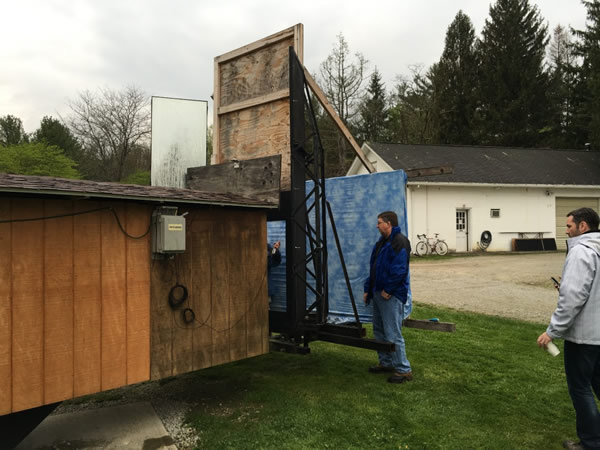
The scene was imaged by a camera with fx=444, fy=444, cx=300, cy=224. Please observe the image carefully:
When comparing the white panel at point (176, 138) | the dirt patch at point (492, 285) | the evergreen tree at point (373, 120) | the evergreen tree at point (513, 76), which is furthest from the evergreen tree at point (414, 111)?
the white panel at point (176, 138)

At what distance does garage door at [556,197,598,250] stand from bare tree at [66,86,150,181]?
23206mm

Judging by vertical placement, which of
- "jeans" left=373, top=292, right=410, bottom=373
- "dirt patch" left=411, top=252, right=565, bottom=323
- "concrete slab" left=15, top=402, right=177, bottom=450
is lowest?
"concrete slab" left=15, top=402, right=177, bottom=450

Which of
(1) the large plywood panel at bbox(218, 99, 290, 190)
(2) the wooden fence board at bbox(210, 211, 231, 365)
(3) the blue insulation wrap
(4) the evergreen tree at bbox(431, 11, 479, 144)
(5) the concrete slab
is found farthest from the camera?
(4) the evergreen tree at bbox(431, 11, 479, 144)

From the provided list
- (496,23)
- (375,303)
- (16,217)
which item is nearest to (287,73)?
(375,303)

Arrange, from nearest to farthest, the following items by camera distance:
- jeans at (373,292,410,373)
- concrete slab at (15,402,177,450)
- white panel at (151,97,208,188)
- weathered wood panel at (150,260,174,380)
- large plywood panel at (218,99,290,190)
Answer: concrete slab at (15,402,177,450), weathered wood panel at (150,260,174,380), jeans at (373,292,410,373), large plywood panel at (218,99,290,190), white panel at (151,97,208,188)

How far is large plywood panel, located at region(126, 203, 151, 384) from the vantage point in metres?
3.42

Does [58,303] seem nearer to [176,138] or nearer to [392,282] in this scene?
[392,282]

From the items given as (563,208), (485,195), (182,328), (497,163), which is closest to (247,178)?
(182,328)

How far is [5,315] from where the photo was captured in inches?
111

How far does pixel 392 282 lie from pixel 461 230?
660 inches

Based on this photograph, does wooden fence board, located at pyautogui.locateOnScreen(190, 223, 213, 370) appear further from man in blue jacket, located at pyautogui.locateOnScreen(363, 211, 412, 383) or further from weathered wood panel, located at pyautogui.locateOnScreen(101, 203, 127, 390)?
man in blue jacket, located at pyautogui.locateOnScreen(363, 211, 412, 383)

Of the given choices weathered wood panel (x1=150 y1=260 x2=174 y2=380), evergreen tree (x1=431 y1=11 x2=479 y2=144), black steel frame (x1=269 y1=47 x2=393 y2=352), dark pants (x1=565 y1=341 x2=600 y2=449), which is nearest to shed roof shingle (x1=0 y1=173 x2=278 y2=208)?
weathered wood panel (x1=150 y1=260 x2=174 y2=380)

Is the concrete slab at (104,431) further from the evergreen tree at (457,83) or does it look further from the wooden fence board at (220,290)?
the evergreen tree at (457,83)

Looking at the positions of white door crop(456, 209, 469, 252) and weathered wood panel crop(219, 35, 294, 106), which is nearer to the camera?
weathered wood panel crop(219, 35, 294, 106)
